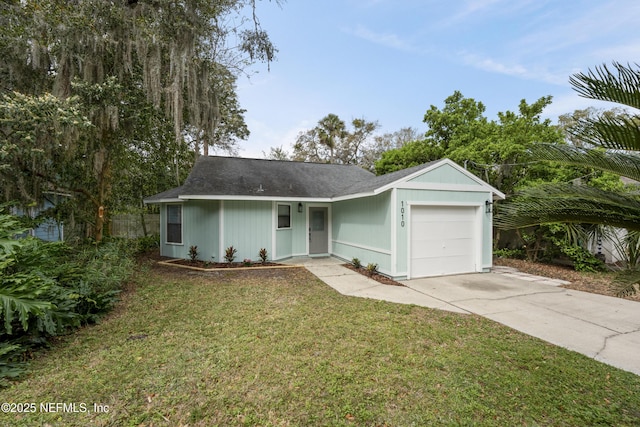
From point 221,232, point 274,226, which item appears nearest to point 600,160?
point 274,226

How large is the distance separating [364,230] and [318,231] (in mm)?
2584

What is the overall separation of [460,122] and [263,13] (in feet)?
31.5

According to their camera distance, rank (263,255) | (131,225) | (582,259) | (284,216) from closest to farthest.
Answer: (582,259) < (263,255) < (284,216) < (131,225)

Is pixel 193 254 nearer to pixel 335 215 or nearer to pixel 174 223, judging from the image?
pixel 174 223

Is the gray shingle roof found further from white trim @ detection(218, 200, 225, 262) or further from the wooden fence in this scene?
the wooden fence

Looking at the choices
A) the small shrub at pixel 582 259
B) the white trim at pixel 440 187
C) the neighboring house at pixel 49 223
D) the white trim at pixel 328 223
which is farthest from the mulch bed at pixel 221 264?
the small shrub at pixel 582 259


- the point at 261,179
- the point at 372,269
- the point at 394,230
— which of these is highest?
the point at 261,179

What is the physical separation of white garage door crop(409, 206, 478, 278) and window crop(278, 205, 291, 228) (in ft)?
14.2

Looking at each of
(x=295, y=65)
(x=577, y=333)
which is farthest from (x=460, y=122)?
(x=577, y=333)

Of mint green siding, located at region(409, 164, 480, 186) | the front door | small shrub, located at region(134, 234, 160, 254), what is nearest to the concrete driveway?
mint green siding, located at region(409, 164, 480, 186)

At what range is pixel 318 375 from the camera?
275 centimetres

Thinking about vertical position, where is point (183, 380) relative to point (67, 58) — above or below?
below

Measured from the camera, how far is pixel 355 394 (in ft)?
8.08

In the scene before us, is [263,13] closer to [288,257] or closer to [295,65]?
[295,65]
